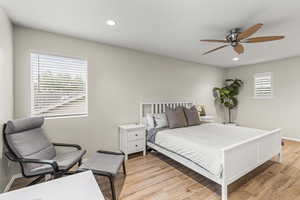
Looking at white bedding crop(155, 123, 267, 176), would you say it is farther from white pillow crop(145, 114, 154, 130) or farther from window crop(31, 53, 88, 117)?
window crop(31, 53, 88, 117)

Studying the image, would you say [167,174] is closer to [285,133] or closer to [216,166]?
[216,166]

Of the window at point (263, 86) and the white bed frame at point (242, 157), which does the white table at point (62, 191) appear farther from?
the window at point (263, 86)

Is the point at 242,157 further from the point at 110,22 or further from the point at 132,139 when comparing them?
the point at 110,22

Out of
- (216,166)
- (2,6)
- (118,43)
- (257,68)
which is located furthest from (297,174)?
(2,6)

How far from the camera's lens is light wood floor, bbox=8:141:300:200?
201 centimetres

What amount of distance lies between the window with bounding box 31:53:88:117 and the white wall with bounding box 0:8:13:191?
0.34 meters

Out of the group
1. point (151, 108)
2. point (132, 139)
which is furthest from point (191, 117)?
point (132, 139)

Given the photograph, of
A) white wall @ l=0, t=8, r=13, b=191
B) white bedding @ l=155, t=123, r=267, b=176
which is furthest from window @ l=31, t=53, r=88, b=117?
white bedding @ l=155, t=123, r=267, b=176

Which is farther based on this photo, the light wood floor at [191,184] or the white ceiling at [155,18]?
the light wood floor at [191,184]

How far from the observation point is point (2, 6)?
1903 mm

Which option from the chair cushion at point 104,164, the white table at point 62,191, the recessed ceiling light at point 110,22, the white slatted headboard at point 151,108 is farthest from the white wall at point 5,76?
the white slatted headboard at point 151,108

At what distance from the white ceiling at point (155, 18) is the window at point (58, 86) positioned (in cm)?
55

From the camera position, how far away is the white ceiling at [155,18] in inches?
74.0

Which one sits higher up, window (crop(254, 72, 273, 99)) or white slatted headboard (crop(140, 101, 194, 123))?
window (crop(254, 72, 273, 99))
